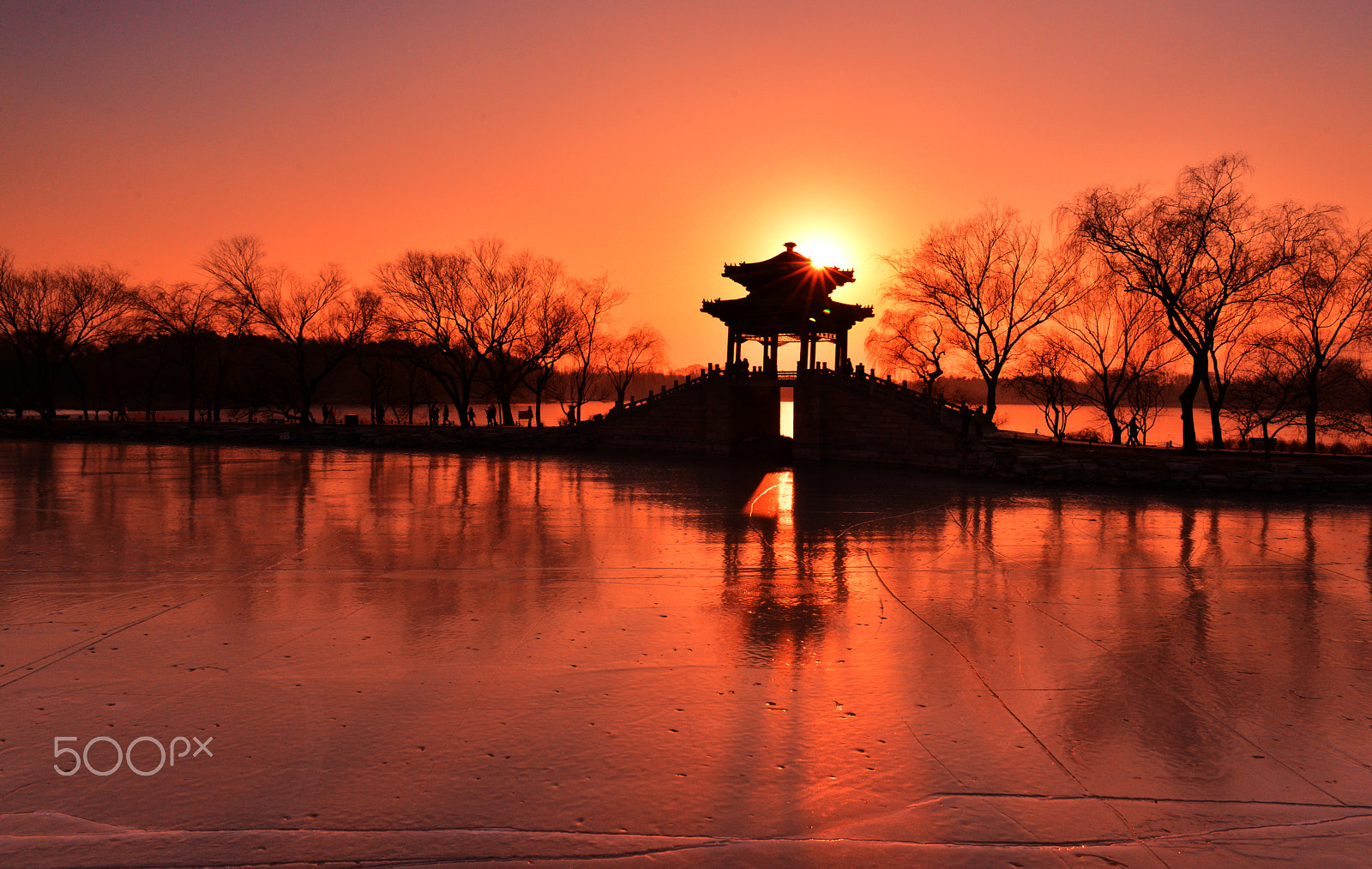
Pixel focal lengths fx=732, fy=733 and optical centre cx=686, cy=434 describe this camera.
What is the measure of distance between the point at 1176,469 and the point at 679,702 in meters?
22.6

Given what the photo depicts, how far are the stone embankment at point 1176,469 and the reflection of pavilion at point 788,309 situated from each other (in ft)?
32.4

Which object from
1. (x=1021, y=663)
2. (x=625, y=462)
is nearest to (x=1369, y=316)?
(x=625, y=462)

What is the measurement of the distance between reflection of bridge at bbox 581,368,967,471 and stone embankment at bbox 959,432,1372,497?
2274 mm

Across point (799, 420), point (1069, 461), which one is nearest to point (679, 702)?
point (1069, 461)

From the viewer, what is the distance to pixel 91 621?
309 inches

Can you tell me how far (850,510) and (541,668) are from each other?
12.3m

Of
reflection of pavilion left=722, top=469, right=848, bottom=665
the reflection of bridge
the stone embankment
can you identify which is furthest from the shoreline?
reflection of pavilion left=722, top=469, right=848, bottom=665

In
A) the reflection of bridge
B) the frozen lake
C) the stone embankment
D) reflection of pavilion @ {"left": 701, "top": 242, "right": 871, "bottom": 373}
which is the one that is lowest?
the frozen lake

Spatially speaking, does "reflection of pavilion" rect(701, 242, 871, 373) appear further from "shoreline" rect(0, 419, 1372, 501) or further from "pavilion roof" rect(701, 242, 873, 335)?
"shoreline" rect(0, 419, 1372, 501)

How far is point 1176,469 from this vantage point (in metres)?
22.6

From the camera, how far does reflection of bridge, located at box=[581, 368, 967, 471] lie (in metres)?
28.7

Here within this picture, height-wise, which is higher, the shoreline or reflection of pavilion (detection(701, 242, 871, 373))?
reflection of pavilion (detection(701, 242, 871, 373))

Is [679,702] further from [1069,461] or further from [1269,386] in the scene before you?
[1269,386]

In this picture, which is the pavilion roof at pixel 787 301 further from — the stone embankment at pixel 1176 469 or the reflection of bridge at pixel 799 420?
the stone embankment at pixel 1176 469
